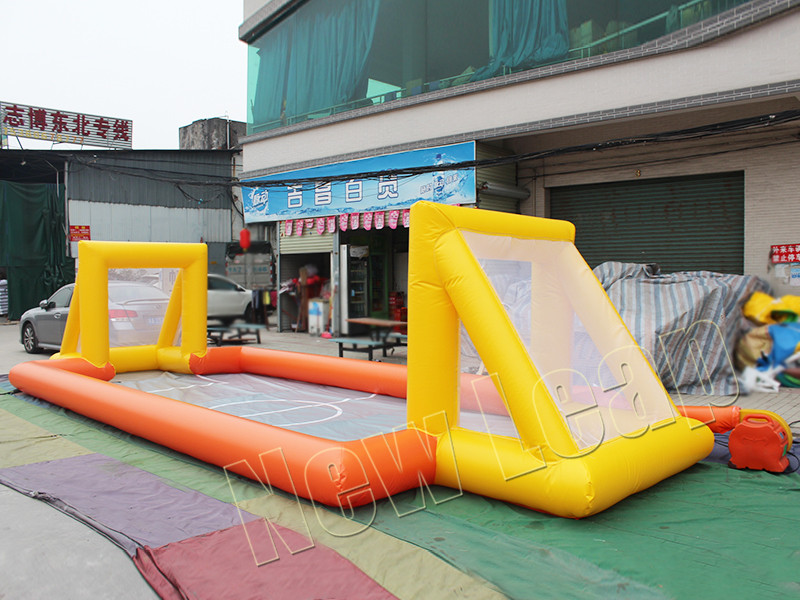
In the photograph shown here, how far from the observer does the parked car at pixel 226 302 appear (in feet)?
47.3

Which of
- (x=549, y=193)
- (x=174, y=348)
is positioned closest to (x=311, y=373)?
(x=174, y=348)

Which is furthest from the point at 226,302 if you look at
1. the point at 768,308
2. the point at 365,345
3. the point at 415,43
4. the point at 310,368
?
the point at 768,308

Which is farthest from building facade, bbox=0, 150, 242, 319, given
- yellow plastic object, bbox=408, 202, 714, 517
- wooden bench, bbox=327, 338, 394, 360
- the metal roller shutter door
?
yellow plastic object, bbox=408, 202, 714, 517

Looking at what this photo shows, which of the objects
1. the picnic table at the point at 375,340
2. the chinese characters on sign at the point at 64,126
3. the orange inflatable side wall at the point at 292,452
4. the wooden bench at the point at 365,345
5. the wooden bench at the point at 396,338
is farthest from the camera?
the chinese characters on sign at the point at 64,126

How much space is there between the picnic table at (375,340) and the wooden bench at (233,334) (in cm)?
267

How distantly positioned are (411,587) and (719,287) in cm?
649

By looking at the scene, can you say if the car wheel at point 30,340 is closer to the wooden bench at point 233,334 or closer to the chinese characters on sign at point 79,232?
the wooden bench at point 233,334

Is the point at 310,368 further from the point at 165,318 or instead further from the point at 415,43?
the point at 415,43

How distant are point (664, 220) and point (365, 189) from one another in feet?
19.5

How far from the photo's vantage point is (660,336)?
26.1 feet

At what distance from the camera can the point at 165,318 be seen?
9438 mm

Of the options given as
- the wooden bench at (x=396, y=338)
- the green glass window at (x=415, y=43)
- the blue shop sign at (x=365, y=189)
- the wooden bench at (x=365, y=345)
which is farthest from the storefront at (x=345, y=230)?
the wooden bench at (x=365, y=345)

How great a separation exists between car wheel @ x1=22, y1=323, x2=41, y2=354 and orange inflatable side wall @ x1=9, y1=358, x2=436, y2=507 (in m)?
7.80

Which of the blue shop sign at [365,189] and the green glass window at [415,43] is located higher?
the green glass window at [415,43]
